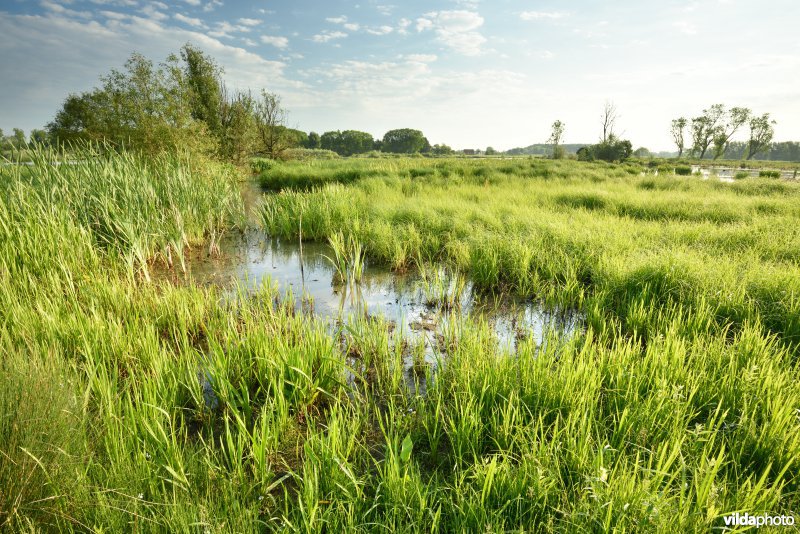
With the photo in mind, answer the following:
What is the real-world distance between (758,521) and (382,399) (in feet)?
7.20

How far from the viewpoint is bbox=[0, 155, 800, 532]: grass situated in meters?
1.71

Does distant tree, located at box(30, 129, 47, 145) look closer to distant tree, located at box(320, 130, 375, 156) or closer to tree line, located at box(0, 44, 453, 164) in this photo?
tree line, located at box(0, 44, 453, 164)

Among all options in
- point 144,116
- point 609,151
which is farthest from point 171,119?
point 609,151

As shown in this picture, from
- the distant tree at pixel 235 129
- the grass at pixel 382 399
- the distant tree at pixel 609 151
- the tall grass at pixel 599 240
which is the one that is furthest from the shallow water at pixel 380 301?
the distant tree at pixel 609 151

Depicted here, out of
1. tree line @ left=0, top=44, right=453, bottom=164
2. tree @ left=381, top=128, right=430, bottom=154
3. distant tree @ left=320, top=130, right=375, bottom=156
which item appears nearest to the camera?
tree line @ left=0, top=44, right=453, bottom=164

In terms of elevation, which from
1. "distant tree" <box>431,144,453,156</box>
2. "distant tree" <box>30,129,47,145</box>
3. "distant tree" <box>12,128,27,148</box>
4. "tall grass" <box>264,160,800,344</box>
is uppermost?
"distant tree" <box>431,144,453,156</box>

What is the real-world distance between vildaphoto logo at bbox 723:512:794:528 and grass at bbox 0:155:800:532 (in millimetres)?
60

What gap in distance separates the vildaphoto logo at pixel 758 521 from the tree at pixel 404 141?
108 meters

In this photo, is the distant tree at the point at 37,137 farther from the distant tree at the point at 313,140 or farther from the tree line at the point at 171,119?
the distant tree at the point at 313,140

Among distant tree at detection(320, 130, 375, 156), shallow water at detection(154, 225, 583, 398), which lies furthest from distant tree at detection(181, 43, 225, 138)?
distant tree at detection(320, 130, 375, 156)

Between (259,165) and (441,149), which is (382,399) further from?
(441,149)

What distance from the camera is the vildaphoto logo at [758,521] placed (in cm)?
157

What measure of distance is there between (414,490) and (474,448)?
1.76ft

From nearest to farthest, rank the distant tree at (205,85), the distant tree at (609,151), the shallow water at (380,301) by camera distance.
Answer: the shallow water at (380,301) < the distant tree at (205,85) < the distant tree at (609,151)
